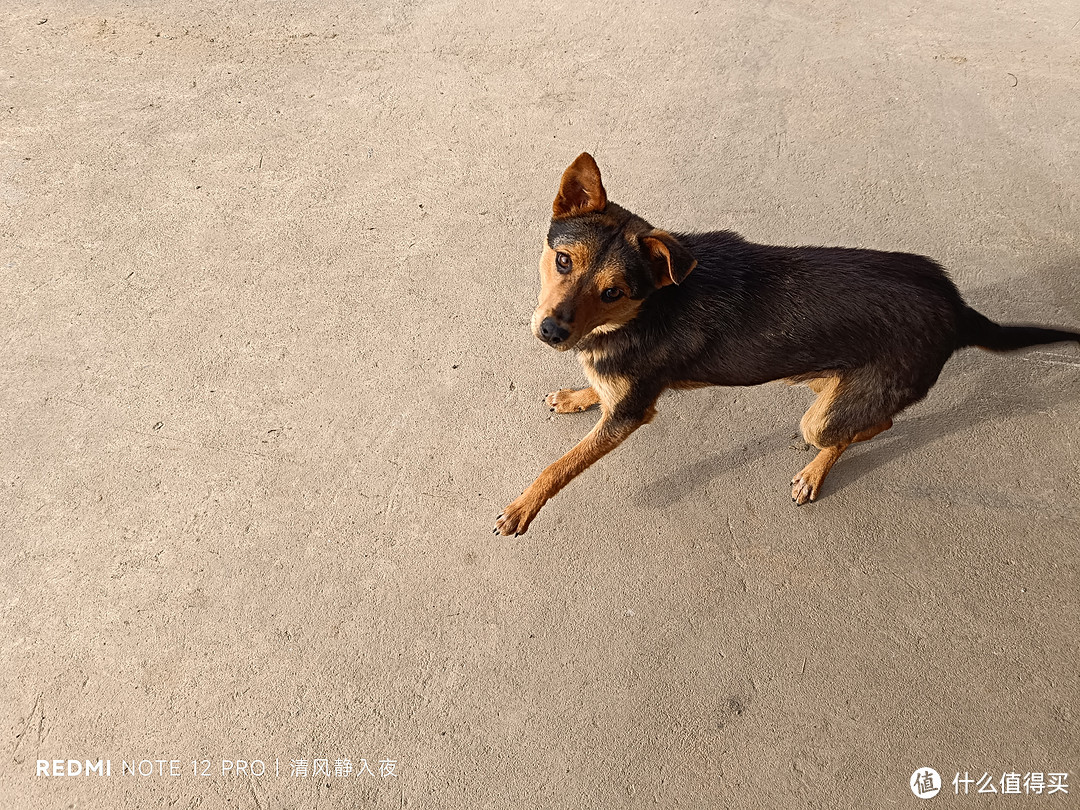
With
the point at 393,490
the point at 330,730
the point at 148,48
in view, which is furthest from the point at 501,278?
the point at 148,48

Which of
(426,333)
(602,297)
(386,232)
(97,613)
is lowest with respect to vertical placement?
(97,613)

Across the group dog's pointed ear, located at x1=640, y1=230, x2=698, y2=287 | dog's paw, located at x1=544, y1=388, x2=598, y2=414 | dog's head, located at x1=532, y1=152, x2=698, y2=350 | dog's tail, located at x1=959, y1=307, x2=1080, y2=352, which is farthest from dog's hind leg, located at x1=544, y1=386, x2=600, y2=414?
dog's tail, located at x1=959, y1=307, x2=1080, y2=352

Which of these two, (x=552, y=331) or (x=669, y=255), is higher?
(x=669, y=255)

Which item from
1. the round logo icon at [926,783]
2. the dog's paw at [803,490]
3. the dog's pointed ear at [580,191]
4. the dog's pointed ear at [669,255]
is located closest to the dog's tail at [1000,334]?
the dog's paw at [803,490]

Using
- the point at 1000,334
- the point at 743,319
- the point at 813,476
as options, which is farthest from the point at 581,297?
the point at 1000,334

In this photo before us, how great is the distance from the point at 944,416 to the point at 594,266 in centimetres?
249

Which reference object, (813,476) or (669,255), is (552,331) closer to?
(669,255)

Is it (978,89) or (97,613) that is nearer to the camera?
(97,613)

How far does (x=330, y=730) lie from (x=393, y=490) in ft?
3.91

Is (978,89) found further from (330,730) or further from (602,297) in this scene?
(330,730)

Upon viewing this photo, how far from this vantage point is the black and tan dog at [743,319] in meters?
2.94

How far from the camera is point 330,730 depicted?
10.6ft

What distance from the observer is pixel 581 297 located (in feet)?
9.52

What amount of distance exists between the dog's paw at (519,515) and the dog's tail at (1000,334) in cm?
213
